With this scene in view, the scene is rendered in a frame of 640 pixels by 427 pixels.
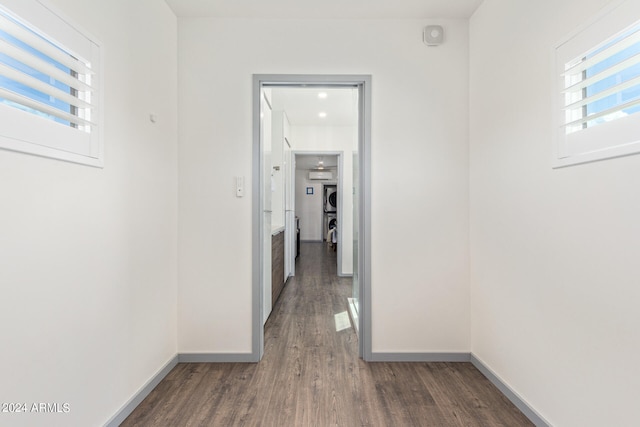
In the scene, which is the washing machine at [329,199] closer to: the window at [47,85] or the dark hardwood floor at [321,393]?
the dark hardwood floor at [321,393]

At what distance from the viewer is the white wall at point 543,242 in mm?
1200

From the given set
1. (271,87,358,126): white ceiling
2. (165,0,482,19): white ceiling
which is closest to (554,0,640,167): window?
(165,0,482,19): white ceiling

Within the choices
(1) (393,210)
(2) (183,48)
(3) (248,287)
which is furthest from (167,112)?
(1) (393,210)

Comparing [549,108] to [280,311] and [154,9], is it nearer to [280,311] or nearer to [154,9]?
[154,9]

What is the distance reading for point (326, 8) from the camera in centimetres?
215

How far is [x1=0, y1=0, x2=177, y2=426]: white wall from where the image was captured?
3.60ft

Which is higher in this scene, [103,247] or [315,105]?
[315,105]

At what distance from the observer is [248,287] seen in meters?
2.28

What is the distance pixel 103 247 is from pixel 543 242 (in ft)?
7.26

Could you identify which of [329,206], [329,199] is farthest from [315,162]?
[329,206]

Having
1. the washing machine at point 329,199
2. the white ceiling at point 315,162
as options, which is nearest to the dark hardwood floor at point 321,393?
the white ceiling at point 315,162

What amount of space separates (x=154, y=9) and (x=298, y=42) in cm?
95

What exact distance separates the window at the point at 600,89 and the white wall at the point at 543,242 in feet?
0.21

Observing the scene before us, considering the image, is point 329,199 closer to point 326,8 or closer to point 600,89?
point 326,8
